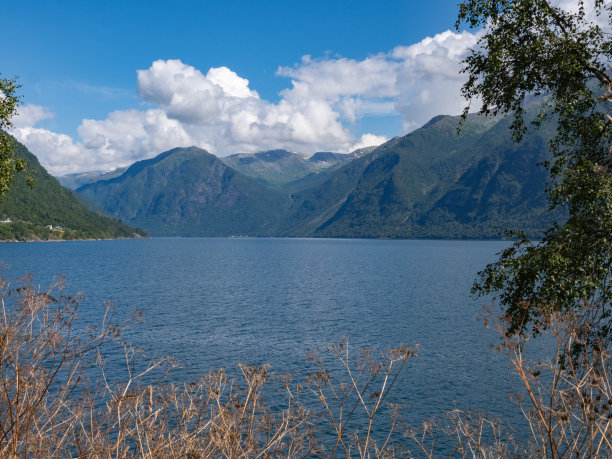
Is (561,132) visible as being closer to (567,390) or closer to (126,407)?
(567,390)

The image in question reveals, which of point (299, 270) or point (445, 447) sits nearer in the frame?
point (445, 447)

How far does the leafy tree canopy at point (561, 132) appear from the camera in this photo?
45.3 feet

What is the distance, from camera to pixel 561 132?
55.5 ft

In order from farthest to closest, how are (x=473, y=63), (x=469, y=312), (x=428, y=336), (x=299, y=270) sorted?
(x=299, y=270) → (x=469, y=312) → (x=428, y=336) → (x=473, y=63)

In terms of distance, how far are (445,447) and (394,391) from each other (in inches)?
287

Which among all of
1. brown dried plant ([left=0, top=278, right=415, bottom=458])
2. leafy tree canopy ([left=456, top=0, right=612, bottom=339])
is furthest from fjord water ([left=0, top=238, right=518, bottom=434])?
leafy tree canopy ([left=456, top=0, right=612, bottom=339])

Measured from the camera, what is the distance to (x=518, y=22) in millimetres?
15812

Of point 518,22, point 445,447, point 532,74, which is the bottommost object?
point 445,447

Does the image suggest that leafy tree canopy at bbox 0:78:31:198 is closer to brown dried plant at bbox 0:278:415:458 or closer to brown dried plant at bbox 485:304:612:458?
brown dried plant at bbox 0:278:415:458

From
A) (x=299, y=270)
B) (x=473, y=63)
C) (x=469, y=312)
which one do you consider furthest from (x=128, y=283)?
(x=473, y=63)

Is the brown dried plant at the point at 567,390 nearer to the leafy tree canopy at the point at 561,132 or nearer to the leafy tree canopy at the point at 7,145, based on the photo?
the leafy tree canopy at the point at 561,132

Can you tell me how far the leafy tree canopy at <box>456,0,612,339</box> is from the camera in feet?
45.3

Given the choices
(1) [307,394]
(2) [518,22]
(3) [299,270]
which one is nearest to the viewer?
(2) [518,22]

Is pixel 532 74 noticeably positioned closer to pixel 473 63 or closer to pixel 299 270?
pixel 473 63
